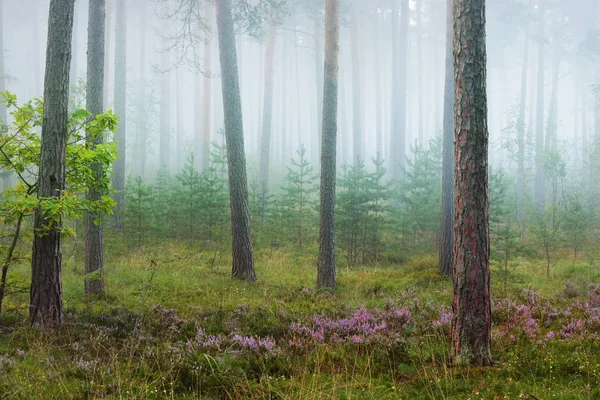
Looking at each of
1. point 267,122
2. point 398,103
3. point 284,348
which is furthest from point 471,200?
point 398,103

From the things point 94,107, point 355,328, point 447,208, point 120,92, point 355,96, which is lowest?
point 355,328

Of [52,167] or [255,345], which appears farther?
[52,167]

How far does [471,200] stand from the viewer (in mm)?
4430

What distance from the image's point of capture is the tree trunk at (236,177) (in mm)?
10062

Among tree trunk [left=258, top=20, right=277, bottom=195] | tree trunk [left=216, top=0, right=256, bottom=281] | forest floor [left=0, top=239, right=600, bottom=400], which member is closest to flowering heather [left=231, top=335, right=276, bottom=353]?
forest floor [left=0, top=239, right=600, bottom=400]

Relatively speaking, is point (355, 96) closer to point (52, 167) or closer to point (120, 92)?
point (120, 92)

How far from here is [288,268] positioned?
12.1 metres

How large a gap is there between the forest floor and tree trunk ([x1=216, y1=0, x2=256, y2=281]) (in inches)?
47.1

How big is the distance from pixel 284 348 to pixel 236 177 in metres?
5.89

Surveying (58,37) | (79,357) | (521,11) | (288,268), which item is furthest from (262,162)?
(521,11)

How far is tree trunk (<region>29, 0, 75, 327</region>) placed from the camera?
18.2 feet

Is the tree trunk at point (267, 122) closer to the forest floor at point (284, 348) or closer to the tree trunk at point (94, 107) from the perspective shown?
the tree trunk at point (94, 107)

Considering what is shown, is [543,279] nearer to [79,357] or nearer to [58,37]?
[79,357]

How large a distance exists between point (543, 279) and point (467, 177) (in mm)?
8562
